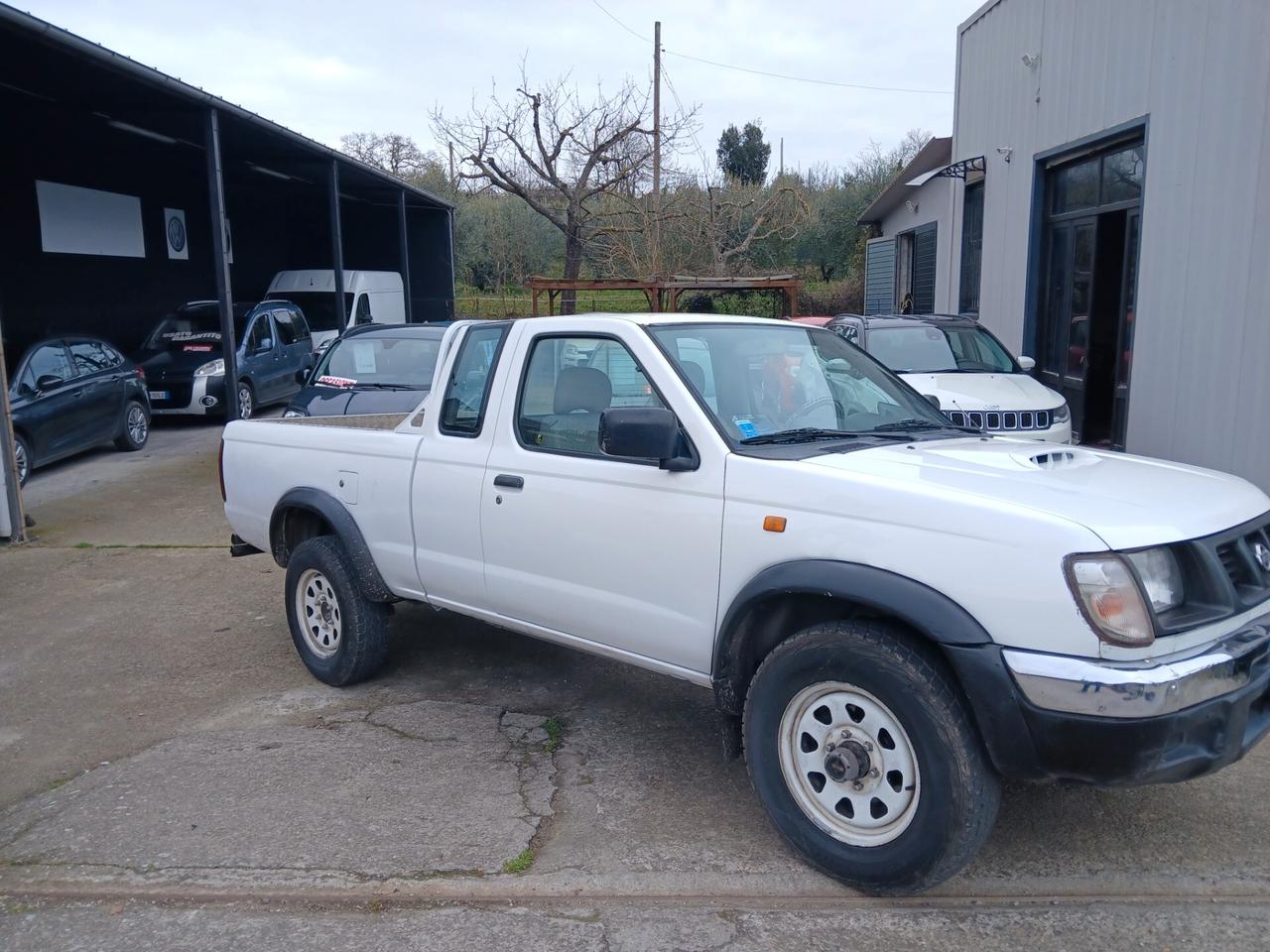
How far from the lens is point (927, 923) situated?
11.1 ft

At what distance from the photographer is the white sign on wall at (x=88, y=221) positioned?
659 inches

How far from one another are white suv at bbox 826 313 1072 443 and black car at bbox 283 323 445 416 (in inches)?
160

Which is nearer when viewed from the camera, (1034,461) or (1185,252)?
(1034,461)

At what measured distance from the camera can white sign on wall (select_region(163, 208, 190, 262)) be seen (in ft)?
67.8

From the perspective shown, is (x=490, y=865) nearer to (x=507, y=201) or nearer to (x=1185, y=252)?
(x=1185, y=252)

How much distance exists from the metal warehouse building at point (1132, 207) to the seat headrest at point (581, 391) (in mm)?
5928

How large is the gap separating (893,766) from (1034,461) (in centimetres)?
128

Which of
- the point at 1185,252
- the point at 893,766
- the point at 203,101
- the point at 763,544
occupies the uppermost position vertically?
the point at 203,101

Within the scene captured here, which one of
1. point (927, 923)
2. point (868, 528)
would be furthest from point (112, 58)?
point (927, 923)

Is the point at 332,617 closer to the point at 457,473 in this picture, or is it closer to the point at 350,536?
the point at 350,536

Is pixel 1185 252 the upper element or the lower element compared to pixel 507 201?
lower

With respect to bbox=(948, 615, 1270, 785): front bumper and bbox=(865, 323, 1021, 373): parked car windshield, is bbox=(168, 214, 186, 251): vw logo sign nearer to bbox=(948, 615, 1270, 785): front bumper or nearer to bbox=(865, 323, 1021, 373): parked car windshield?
bbox=(865, 323, 1021, 373): parked car windshield

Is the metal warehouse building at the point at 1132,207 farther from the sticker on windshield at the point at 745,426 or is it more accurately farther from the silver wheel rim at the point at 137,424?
the silver wheel rim at the point at 137,424

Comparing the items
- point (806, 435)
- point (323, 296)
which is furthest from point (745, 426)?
point (323, 296)
